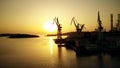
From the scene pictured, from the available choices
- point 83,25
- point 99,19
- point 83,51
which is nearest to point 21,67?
point 83,51

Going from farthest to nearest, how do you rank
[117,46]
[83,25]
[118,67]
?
[83,25]
[117,46]
[118,67]

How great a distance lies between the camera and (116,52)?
1848 inches

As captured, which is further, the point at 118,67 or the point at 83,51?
the point at 83,51

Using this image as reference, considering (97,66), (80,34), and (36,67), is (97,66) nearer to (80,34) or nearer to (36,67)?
(36,67)

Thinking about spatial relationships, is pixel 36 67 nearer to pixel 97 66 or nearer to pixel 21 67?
pixel 21 67

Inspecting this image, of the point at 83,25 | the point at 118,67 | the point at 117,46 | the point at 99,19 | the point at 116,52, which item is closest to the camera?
the point at 118,67

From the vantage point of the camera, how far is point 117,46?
49938mm

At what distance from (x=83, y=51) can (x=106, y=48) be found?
20.3 feet

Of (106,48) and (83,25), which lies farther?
(83,25)

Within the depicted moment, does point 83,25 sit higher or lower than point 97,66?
higher

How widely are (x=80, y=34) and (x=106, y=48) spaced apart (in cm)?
3215

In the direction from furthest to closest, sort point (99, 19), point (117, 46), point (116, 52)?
point (99, 19), point (117, 46), point (116, 52)

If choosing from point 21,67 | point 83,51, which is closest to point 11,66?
point 21,67

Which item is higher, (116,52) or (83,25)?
(83,25)
